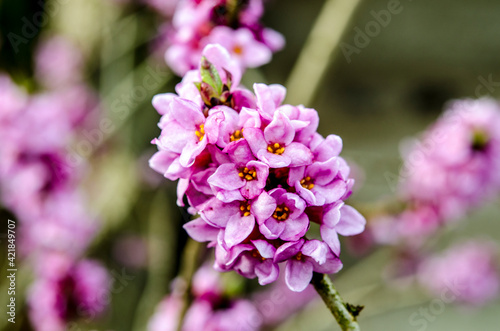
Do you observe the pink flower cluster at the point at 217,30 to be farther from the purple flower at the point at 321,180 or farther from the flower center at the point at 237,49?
the purple flower at the point at 321,180

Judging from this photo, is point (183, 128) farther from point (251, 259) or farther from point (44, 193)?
point (44, 193)

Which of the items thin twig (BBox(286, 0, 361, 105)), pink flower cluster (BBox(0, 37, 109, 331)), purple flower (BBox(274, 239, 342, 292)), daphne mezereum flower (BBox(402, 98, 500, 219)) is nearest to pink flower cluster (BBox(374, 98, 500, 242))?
daphne mezereum flower (BBox(402, 98, 500, 219))

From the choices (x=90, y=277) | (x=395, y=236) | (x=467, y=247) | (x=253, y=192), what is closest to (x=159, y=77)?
(x=90, y=277)

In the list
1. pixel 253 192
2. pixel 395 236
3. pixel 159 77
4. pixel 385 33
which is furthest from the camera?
pixel 385 33

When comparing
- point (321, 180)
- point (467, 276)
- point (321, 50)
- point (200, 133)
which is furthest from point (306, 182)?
point (467, 276)

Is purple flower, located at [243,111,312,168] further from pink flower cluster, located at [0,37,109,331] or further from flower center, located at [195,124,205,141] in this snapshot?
pink flower cluster, located at [0,37,109,331]

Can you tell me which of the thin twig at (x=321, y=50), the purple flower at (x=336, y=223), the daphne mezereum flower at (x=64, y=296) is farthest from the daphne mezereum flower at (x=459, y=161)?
the daphne mezereum flower at (x=64, y=296)

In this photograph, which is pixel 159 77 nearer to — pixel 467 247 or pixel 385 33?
pixel 385 33
